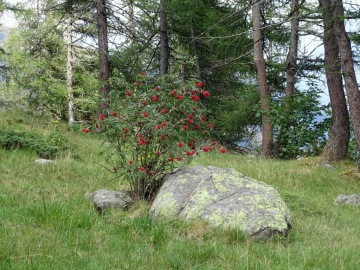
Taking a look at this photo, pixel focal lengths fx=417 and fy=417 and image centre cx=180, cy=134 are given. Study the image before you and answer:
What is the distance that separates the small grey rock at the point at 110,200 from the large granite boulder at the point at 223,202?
0.52 metres

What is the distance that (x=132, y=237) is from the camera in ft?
→ 15.2

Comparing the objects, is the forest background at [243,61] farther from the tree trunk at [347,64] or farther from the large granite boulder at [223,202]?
the large granite boulder at [223,202]

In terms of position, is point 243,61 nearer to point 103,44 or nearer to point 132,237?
point 103,44

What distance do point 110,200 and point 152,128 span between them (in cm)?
120

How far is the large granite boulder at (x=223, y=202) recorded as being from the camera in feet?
16.5

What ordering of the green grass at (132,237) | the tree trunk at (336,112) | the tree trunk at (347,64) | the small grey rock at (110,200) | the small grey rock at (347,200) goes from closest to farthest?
1. the green grass at (132,237)
2. the small grey rock at (110,200)
3. the small grey rock at (347,200)
4. the tree trunk at (347,64)
5. the tree trunk at (336,112)

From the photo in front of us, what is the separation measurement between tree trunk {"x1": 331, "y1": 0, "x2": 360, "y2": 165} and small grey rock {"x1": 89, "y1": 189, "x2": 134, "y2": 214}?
6.21m

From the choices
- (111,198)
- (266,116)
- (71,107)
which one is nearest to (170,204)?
(111,198)

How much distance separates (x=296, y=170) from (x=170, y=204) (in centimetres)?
572

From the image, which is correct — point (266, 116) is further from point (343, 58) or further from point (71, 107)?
point (71, 107)

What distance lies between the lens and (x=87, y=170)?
8.73 meters

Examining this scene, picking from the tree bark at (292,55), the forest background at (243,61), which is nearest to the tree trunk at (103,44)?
the forest background at (243,61)

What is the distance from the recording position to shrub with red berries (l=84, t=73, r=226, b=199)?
6.22 m

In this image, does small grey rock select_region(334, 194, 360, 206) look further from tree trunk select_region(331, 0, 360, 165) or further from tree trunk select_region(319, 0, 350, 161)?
tree trunk select_region(319, 0, 350, 161)
